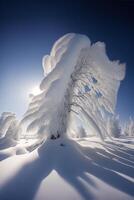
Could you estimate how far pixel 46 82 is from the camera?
1041 cm

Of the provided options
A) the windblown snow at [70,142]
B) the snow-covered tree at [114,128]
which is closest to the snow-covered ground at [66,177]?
the windblown snow at [70,142]

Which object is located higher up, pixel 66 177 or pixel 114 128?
pixel 114 128

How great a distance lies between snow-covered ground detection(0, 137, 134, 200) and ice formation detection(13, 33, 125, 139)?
220 centimetres

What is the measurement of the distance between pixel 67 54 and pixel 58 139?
17.3ft

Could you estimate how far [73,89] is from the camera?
508 inches

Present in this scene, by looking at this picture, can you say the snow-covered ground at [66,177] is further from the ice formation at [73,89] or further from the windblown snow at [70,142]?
the ice formation at [73,89]

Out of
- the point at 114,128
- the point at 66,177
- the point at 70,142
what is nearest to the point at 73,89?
the point at 70,142

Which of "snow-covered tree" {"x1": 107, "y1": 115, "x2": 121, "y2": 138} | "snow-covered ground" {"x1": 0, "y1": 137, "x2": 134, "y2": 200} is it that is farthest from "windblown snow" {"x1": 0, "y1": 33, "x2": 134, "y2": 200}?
"snow-covered tree" {"x1": 107, "y1": 115, "x2": 121, "y2": 138}

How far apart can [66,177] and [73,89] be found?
7.57 m

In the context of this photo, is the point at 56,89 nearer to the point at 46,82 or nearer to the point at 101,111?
the point at 46,82

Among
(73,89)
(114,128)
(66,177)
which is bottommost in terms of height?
(66,177)

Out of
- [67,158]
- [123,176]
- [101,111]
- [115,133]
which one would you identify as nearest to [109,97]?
[101,111]

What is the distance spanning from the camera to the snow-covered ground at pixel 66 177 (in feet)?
16.0

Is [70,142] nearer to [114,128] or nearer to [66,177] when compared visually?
[66,177]
